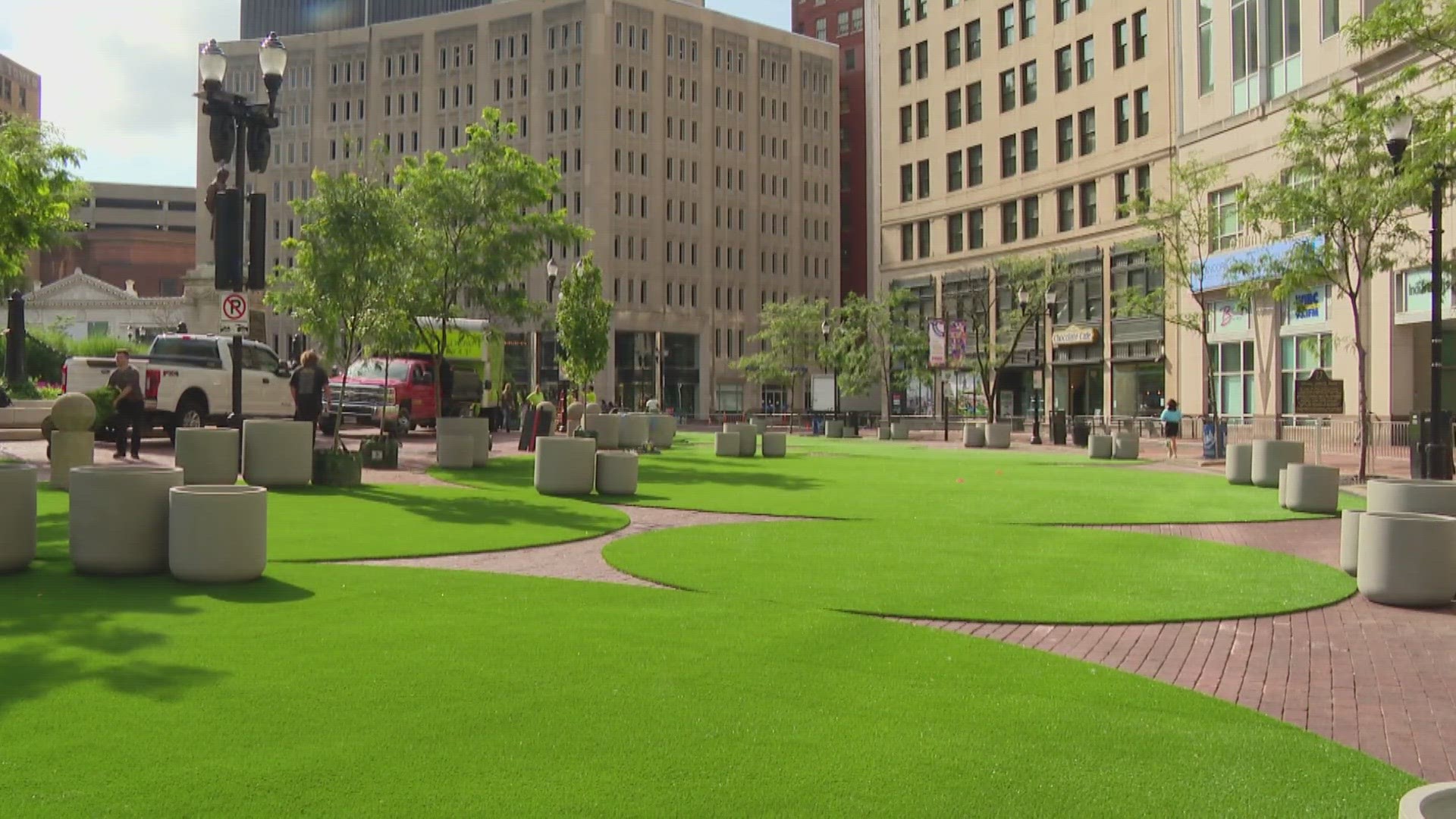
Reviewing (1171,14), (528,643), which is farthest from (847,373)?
(528,643)

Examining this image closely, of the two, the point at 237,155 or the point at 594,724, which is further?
the point at 237,155

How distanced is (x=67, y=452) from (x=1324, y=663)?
1456 cm

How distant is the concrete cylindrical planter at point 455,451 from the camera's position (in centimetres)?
2200

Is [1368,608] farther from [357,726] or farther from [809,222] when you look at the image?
[809,222]

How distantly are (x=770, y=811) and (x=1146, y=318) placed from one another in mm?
50975

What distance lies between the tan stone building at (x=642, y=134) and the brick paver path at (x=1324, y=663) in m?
79.0

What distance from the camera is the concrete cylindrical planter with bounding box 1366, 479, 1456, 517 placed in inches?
437

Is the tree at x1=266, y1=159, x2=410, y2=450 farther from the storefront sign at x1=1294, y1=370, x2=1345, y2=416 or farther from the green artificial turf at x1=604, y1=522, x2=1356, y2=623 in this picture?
the storefront sign at x1=1294, y1=370, x2=1345, y2=416

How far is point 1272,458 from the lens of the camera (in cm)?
2156

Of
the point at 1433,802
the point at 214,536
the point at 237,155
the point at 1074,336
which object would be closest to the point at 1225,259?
the point at 1074,336

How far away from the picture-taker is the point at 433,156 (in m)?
25.0

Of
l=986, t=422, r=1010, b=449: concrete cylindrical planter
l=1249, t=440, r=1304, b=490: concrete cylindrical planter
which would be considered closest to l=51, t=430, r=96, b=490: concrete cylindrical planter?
l=1249, t=440, r=1304, b=490: concrete cylindrical planter

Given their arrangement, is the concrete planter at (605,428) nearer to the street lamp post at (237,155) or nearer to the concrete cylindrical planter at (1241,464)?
the street lamp post at (237,155)

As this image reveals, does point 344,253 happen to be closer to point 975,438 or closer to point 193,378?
point 193,378
